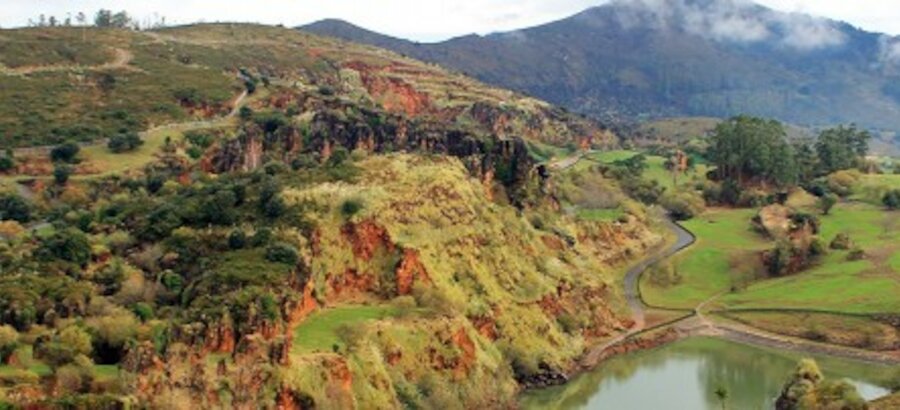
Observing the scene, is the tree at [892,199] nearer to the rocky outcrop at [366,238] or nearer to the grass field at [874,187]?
the grass field at [874,187]

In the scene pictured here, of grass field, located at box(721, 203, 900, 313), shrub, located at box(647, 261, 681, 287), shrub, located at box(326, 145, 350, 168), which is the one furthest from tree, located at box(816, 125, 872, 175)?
shrub, located at box(326, 145, 350, 168)

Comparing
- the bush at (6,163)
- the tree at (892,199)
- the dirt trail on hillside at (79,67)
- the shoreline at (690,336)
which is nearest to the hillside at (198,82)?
the dirt trail on hillside at (79,67)

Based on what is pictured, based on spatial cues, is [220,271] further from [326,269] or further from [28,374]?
[28,374]

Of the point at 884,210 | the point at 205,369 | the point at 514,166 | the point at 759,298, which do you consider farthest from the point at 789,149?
the point at 205,369

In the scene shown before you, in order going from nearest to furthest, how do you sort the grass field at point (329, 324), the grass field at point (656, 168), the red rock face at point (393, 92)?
the grass field at point (329, 324), the grass field at point (656, 168), the red rock face at point (393, 92)

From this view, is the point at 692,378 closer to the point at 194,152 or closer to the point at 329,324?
the point at 329,324
